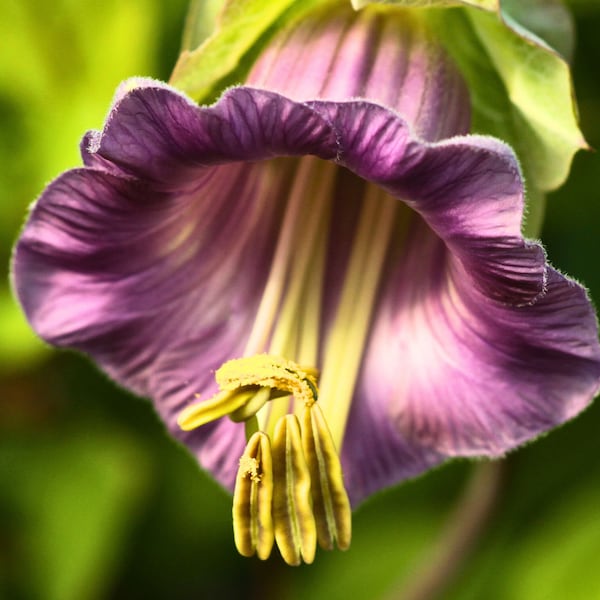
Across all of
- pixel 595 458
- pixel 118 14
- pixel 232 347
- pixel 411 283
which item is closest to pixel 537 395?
pixel 411 283

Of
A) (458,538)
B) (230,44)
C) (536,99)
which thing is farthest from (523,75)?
(458,538)

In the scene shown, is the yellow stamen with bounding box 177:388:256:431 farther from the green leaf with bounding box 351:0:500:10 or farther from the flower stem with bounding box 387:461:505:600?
the flower stem with bounding box 387:461:505:600

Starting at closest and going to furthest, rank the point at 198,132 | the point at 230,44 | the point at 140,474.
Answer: the point at 198,132, the point at 230,44, the point at 140,474

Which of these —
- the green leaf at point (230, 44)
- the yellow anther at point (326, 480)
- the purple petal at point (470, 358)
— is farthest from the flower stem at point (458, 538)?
the green leaf at point (230, 44)

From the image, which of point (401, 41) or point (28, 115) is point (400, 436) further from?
point (28, 115)

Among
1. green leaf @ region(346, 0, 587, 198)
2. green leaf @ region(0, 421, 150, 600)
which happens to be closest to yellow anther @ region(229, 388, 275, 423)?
green leaf @ region(346, 0, 587, 198)

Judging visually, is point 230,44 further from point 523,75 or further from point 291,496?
point 291,496
